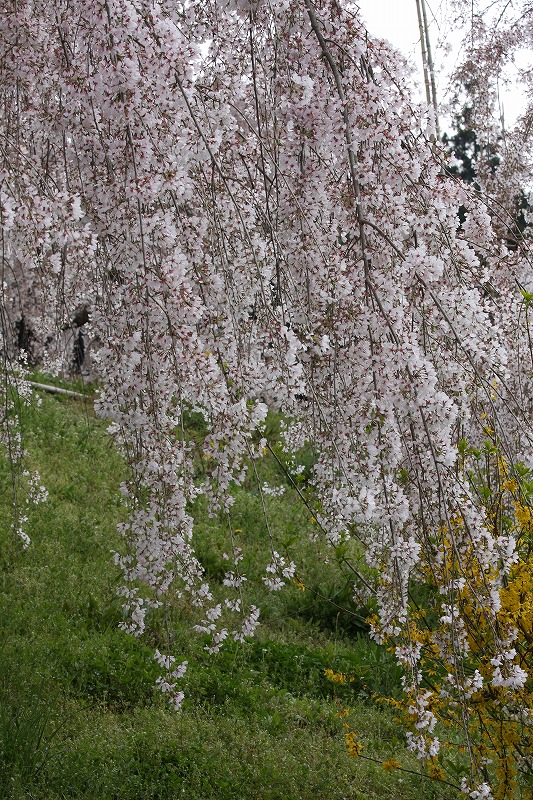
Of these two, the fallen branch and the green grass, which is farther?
the fallen branch

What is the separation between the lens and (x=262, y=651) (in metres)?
5.09

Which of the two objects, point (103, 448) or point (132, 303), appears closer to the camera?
point (132, 303)

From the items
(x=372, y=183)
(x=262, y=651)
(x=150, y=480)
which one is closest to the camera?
(x=372, y=183)

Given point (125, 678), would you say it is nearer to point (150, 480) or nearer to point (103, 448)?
point (150, 480)

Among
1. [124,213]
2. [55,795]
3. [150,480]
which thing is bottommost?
[55,795]

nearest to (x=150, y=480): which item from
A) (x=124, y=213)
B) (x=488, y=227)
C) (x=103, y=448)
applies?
(x=124, y=213)

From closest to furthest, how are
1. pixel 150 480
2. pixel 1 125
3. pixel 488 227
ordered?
1. pixel 150 480
2. pixel 488 227
3. pixel 1 125

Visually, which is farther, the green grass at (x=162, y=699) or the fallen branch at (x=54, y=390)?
the fallen branch at (x=54, y=390)

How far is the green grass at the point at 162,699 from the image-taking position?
3.60 m

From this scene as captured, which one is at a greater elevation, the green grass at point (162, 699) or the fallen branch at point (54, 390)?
the fallen branch at point (54, 390)

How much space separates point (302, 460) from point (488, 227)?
5.80m

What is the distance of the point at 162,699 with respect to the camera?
4.32 m

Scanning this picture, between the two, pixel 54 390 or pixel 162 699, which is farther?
pixel 54 390

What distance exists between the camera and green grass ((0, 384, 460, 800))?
11.8 feet
